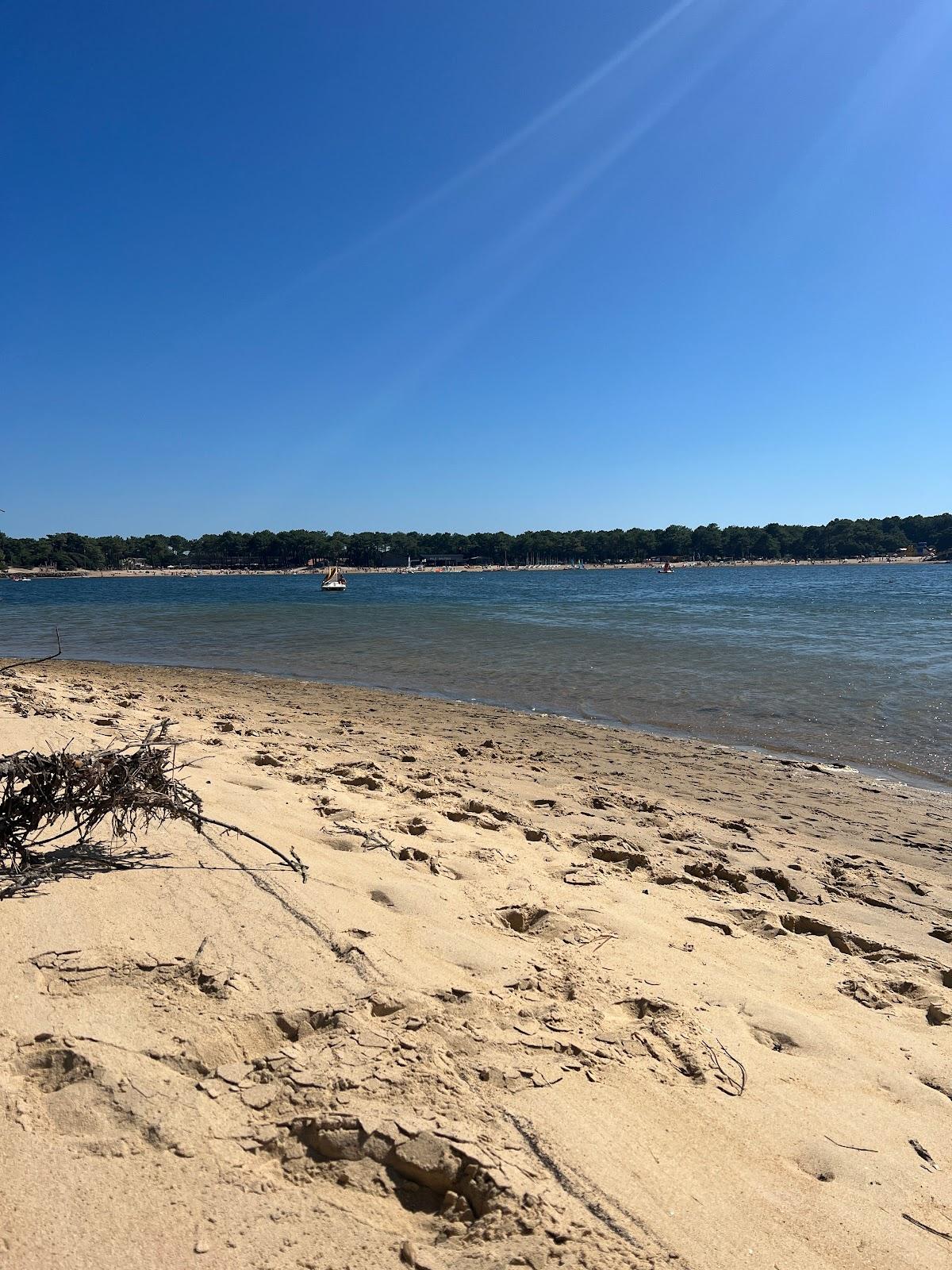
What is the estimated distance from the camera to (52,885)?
322 cm

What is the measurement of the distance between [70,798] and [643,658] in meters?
15.3

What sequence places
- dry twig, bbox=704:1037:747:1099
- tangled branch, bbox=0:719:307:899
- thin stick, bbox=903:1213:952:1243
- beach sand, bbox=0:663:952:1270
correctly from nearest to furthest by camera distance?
beach sand, bbox=0:663:952:1270 → thin stick, bbox=903:1213:952:1243 → dry twig, bbox=704:1037:747:1099 → tangled branch, bbox=0:719:307:899

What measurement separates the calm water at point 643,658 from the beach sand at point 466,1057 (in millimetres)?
5694

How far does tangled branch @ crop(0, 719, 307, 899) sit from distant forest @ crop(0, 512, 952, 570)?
563 feet

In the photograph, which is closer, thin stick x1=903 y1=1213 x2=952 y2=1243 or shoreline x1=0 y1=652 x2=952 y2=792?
thin stick x1=903 y1=1213 x2=952 y2=1243

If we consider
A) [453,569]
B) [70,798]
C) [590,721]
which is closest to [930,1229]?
[70,798]

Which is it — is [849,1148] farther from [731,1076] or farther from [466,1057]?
[466,1057]

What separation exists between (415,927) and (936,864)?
4.44 metres

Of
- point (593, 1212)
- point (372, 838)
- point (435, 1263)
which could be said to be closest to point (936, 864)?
point (372, 838)

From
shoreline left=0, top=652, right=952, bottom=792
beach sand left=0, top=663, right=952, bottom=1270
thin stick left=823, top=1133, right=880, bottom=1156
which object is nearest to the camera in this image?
beach sand left=0, top=663, right=952, bottom=1270

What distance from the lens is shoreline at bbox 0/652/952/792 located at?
791 centimetres

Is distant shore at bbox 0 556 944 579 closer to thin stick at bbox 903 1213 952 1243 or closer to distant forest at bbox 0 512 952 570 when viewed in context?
distant forest at bbox 0 512 952 570

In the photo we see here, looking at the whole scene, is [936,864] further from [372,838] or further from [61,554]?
[61,554]

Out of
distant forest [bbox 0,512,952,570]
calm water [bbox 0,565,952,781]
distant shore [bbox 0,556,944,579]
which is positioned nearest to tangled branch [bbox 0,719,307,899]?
calm water [bbox 0,565,952,781]
